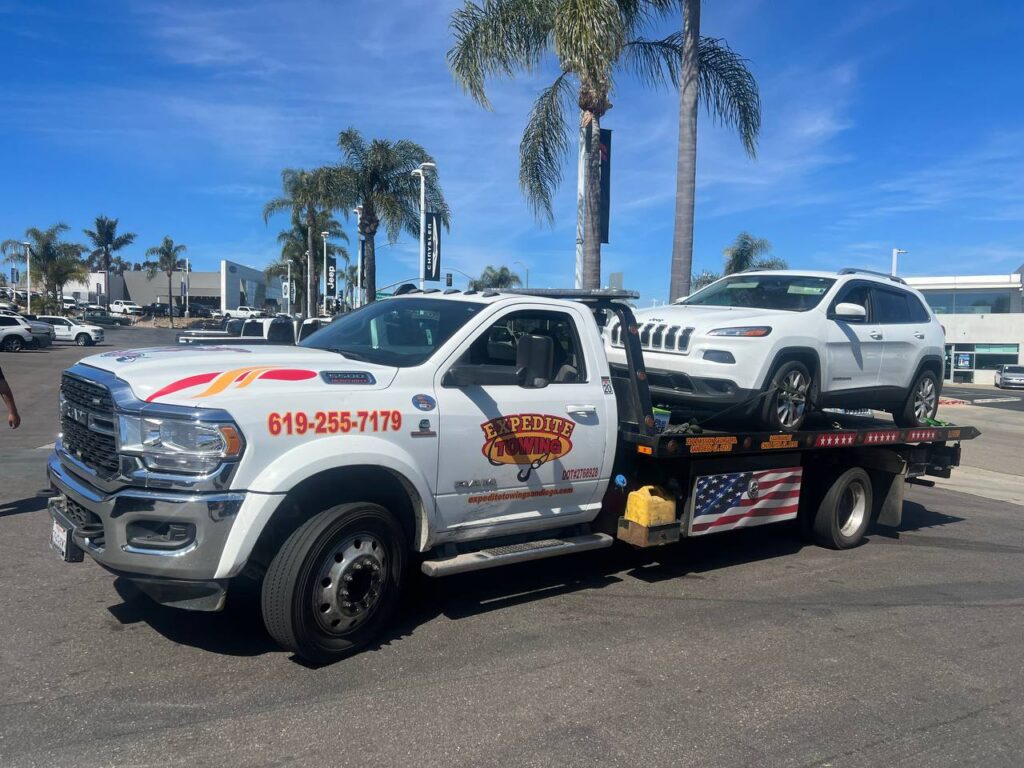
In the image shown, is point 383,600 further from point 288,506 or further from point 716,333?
point 716,333

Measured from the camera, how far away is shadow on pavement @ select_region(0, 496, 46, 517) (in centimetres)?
730

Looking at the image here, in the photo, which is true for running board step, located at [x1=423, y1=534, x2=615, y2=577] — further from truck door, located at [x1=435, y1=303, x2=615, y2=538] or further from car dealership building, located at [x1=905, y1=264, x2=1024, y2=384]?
car dealership building, located at [x1=905, y1=264, x2=1024, y2=384]

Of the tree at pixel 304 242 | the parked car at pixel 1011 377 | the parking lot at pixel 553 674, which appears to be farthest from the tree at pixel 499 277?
the parking lot at pixel 553 674

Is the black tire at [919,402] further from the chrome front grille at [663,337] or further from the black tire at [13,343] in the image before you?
the black tire at [13,343]

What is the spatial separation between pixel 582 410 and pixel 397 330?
4.54 feet

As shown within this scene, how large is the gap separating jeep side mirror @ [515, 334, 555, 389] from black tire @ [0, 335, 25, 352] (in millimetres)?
35028

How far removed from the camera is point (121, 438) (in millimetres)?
4086

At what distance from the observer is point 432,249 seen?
1104 inches

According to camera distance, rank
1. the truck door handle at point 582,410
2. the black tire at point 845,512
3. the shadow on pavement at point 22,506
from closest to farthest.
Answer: the truck door handle at point 582,410 < the shadow on pavement at point 22,506 < the black tire at point 845,512

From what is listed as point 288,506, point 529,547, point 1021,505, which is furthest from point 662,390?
point 1021,505

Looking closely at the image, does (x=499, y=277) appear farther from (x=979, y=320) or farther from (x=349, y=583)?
(x=349, y=583)

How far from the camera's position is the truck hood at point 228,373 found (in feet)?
13.6

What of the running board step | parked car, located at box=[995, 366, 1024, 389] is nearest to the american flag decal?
the running board step

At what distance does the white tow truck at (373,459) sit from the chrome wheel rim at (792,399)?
39 cm
